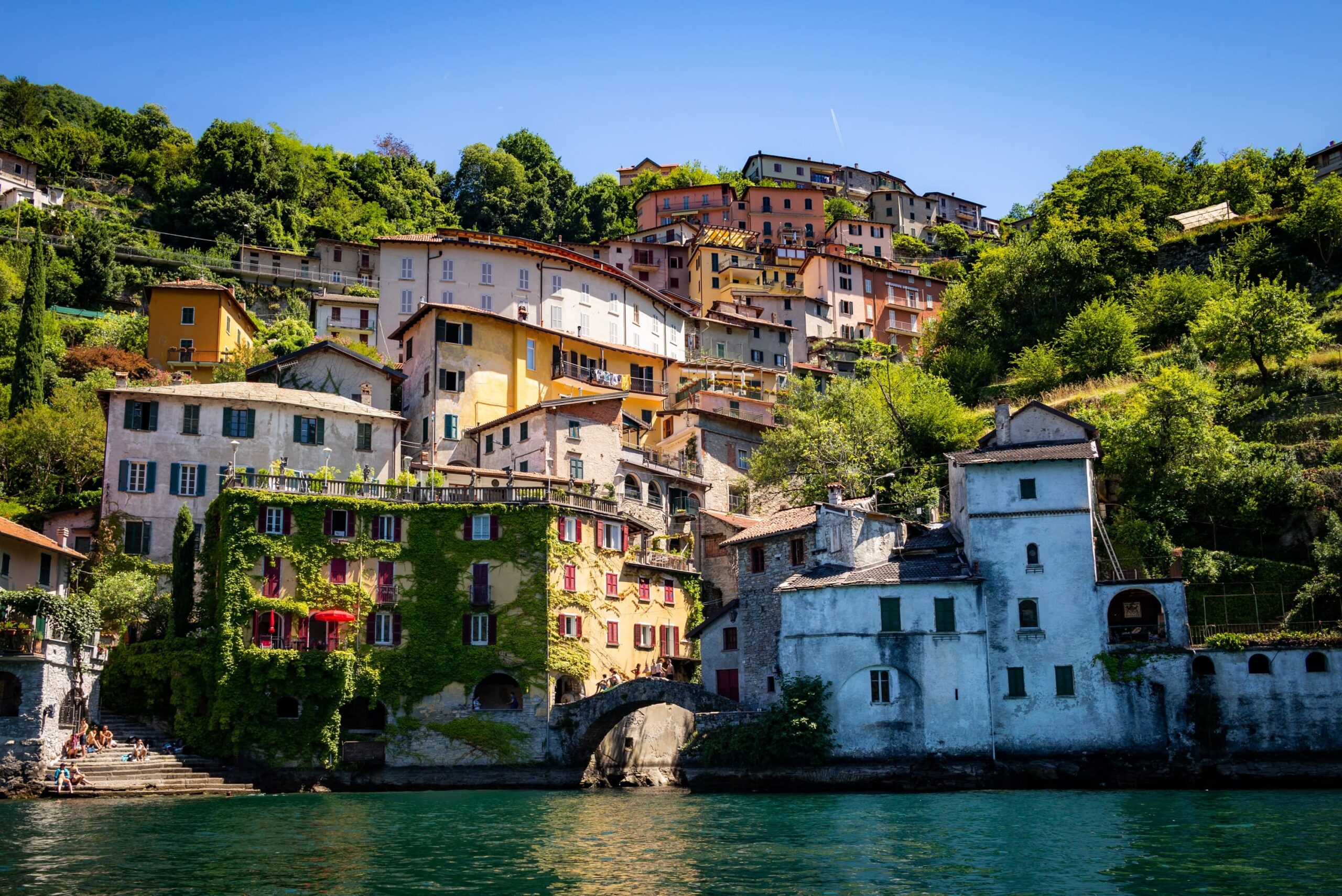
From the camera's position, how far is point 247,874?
90.4 ft

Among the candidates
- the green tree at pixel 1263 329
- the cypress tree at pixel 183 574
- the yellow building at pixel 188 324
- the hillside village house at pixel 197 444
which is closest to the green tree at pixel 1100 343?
the green tree at pixel 1263 329

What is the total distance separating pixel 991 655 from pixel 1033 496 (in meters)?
6.19

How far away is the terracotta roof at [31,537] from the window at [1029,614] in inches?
1519

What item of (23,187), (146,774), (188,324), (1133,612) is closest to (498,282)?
(188,324)

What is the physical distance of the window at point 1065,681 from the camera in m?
45.2

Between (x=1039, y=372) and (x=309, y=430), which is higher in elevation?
(x=1039, y=372)

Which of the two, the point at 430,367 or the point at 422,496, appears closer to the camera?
the point at 422,496

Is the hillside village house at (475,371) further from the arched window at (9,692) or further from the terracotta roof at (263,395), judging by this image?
the arched window at (9,692)

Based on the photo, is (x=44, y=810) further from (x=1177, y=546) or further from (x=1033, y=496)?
(x=1177, y=546)

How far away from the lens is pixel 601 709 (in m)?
50.5

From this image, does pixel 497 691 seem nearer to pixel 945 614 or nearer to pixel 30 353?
pixel 945 614

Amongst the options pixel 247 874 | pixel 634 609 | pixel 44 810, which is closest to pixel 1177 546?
pixel 634 609

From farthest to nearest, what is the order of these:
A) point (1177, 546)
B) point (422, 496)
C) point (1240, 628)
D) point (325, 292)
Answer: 1. point (325, 292)
2. point (422, 496)
3. point (1177, 546)
4. point (1240, 628)

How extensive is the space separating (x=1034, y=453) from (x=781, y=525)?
1038 centimetres
